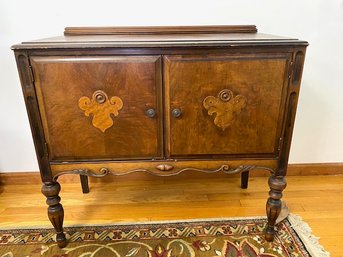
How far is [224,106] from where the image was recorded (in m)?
0.85

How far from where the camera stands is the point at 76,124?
855 millimetres

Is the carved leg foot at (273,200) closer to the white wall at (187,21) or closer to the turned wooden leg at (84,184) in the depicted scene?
the white wall at (187,21)

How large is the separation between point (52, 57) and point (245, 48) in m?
0.57

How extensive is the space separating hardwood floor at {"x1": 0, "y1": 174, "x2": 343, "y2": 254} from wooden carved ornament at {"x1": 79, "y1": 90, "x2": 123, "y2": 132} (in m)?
0.58

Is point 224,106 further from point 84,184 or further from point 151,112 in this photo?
point 84,184

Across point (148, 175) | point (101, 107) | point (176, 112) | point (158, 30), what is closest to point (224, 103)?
point (176, 112)

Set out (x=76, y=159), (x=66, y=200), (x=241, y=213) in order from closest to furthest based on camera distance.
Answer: (x=76, y=159), (x=241, y=213), (x=66, y=200)

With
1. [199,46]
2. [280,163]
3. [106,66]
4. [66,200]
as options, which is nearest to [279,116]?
[280,163]

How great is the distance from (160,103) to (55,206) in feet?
1.82

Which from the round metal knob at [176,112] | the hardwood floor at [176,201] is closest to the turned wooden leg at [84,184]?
the hardwood floor at [176,201]

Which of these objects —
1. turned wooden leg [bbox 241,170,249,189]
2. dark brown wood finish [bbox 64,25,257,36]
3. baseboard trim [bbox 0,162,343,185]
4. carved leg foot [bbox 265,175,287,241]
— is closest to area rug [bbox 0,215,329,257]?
carved leg foot [bbox 265,175,287,241]

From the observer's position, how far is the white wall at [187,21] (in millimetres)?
1231

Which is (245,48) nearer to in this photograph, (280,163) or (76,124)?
(280,163)

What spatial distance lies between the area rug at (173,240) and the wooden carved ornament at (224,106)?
0.53 meters
